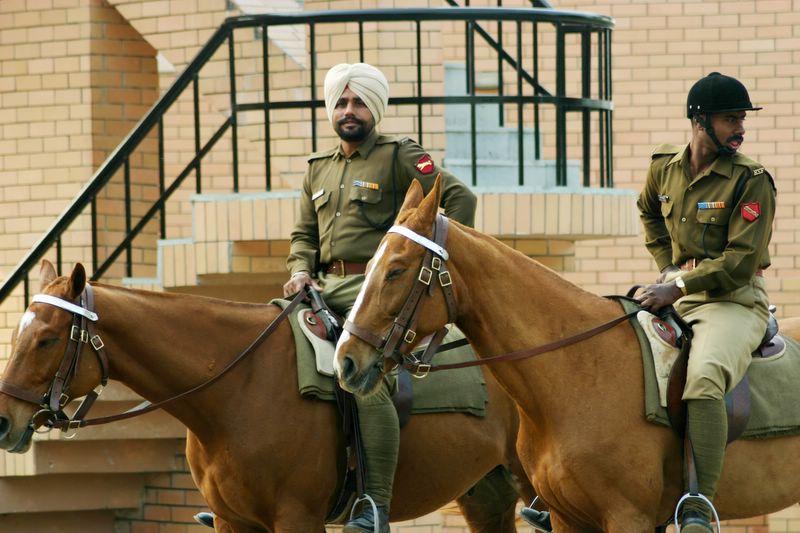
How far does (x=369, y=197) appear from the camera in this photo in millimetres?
7133

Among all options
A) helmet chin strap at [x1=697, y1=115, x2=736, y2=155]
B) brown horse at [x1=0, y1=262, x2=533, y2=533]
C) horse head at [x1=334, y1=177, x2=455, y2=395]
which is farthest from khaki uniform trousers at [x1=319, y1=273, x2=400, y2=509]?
helmet chin strap at [x1=697, y1=115, x2=736, y2=155]

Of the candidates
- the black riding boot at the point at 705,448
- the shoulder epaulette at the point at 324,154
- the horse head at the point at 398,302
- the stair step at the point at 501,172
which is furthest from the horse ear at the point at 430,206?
the stair step at the point at 501,172

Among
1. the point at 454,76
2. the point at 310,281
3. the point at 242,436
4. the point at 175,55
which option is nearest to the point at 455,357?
the point at 310,281

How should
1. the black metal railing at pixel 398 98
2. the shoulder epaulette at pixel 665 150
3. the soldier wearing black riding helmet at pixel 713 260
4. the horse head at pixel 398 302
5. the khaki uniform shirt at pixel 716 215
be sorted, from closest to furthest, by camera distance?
the horse head at pixel 398 302 < the soldier wearing black riding helmet at pixel 713 260 < the khaki uniform shirt at pixel 716 215 < the shoulder epaulette at pixel 665 150 < the black metal railing at pixel 398 98

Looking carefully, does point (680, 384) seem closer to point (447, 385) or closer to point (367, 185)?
point (447, 385)

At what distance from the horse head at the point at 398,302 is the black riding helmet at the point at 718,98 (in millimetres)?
1296

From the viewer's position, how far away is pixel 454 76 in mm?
9953

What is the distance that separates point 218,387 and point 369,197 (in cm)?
124

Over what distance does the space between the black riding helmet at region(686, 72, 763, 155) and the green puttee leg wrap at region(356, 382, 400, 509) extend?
69.1 inches

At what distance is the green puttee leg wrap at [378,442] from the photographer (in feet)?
21.5

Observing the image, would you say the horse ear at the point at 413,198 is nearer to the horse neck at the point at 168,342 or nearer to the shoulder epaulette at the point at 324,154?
the horse neck at the point at 168,342

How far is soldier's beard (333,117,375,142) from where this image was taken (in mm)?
7164

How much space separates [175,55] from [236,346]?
4.45 m

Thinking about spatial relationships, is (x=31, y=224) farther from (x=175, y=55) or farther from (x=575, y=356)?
(x=575, y=356)
